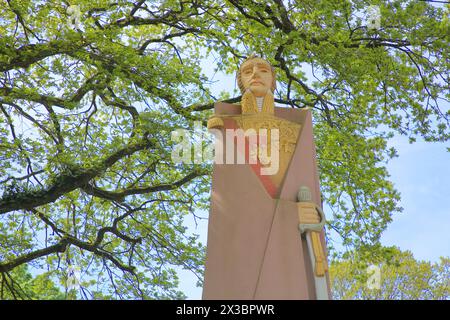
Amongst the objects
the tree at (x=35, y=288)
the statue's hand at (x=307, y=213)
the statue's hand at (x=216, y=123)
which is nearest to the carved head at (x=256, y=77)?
the statue's hand at (x=216, y=123)

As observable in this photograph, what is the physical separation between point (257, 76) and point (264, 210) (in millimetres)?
1541

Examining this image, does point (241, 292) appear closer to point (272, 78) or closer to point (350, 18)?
point (272, 78)

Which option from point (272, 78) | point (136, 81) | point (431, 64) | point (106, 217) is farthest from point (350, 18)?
point (106, 217)

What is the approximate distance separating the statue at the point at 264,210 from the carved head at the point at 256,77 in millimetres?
11

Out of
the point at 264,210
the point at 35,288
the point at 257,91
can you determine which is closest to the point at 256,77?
the point at 257,91

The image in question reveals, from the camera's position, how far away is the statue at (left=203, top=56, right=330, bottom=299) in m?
6.06

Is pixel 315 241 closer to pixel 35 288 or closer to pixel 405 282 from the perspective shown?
pixel 35 288

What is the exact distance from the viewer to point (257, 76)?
7.18m

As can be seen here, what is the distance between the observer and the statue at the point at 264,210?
606 centimetres

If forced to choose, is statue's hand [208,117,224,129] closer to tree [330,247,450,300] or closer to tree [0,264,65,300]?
tree [0,264,65,300]

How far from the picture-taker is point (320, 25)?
11.6 m

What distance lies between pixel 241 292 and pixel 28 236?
754 centimetres

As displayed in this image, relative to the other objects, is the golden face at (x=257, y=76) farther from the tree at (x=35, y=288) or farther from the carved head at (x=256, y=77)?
the tree at (x=35, y=288)

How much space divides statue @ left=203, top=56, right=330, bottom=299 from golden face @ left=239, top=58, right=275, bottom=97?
0.01 m
